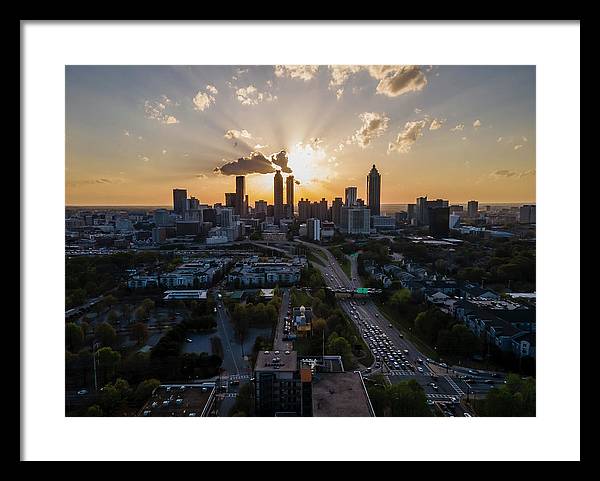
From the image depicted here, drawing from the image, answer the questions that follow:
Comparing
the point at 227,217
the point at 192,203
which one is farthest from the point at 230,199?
the point at 227,217

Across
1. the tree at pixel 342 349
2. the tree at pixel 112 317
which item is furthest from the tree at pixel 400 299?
the tree at pixel 112 317

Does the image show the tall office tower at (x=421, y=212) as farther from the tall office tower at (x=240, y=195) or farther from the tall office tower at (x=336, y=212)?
the tall office tower at (x=240, y=195)

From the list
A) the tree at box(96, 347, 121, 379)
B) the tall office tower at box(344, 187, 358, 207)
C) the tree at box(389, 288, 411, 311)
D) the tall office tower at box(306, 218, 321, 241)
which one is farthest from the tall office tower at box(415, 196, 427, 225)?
the tree at box(96, 347, 121, 379)

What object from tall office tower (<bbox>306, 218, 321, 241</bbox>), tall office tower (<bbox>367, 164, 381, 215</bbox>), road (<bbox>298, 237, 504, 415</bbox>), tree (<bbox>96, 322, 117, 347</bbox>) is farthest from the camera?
tall office tower (<bbox>306, 218, 321, 241</bbox>)

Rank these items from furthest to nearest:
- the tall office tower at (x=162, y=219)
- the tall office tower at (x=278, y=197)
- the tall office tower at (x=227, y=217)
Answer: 1. the tall office tower at (x=227, y=217)
2. the tall office tower at (x=162, y=219)
3. the tall office tower at (x=278, y=197)

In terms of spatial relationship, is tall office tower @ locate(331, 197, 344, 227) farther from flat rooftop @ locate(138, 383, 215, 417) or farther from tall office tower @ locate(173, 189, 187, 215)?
flat rooftop @ locate(138, 383, 215, 417)

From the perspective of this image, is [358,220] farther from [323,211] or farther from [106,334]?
[106,334]
